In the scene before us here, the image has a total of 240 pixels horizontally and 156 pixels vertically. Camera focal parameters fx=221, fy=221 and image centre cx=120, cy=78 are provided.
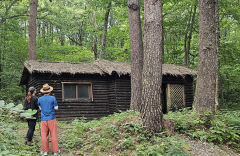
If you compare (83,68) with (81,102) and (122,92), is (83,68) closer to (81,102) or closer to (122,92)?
(81,102)

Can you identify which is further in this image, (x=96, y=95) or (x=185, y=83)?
(x=185, y=83)

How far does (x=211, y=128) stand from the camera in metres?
6.39

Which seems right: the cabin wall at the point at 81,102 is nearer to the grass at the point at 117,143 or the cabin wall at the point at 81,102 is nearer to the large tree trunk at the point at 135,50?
the large tree trunk at the point at 135,50

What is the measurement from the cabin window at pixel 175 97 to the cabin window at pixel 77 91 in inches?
196

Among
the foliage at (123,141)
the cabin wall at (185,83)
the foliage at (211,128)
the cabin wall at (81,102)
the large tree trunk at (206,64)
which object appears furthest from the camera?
the cabin wall at (185,83)

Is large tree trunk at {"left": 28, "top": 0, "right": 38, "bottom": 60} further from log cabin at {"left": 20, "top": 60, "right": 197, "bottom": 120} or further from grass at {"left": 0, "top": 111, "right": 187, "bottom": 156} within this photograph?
grass at {"left": 0, "top": 111, "right": 187, "bottom": 156}

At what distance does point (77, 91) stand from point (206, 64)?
7691 mm

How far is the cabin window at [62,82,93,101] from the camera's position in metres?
12.5

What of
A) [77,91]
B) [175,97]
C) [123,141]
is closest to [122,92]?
[77,91]

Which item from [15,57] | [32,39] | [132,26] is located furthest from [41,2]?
[132,26]

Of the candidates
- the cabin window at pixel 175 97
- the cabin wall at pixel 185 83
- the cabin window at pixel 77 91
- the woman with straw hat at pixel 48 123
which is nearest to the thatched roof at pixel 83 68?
the cabin wall at pixel 185 83

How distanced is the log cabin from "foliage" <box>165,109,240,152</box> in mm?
6123

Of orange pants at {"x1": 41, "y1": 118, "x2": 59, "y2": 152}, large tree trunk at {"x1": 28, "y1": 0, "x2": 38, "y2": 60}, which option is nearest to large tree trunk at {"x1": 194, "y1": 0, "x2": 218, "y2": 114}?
orange pants at {"x1": 41, "y1": 118, "x2": 59, "y2": 152}

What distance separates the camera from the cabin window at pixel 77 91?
41.0 feet
